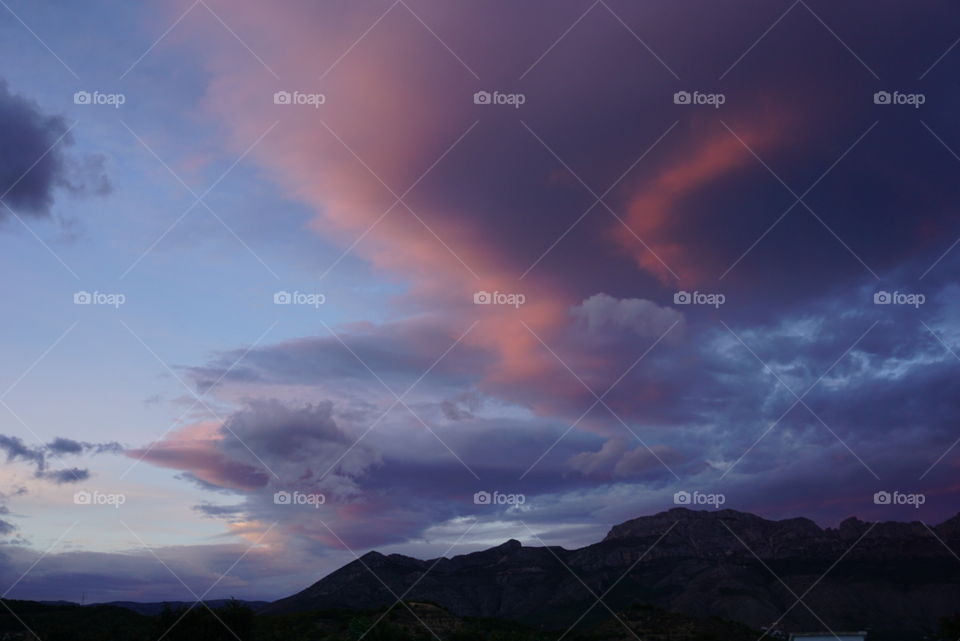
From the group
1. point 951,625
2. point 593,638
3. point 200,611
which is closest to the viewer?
point 200,611

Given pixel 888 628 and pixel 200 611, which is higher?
pixel 200 611

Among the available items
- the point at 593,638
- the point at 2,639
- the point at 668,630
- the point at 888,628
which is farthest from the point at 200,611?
the point at 888,628

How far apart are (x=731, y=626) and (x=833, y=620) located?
100 metres

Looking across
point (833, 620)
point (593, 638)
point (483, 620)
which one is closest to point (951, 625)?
point (593, 638)

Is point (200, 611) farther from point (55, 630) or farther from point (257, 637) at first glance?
point (55, 630)

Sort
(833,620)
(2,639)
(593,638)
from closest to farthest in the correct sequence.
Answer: (2,639)
(593,638)
(833,620)

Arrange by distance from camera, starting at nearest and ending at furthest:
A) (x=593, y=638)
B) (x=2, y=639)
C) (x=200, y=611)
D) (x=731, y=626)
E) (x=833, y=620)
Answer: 1. (x=200, y=611)
2. (x=2, y=639)
3. (x=593, y=638)
4. (x=731, y=626)
5. (x=833, y=620)

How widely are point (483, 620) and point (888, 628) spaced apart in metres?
128

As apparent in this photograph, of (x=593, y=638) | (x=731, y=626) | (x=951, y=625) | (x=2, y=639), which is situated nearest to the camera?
(x=951, y=625)

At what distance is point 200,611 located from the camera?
254 feet

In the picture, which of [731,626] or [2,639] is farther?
[731,626]

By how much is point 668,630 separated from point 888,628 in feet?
416

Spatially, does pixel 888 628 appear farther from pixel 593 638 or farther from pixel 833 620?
pixel 593 638

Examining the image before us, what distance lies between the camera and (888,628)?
195875 mm
